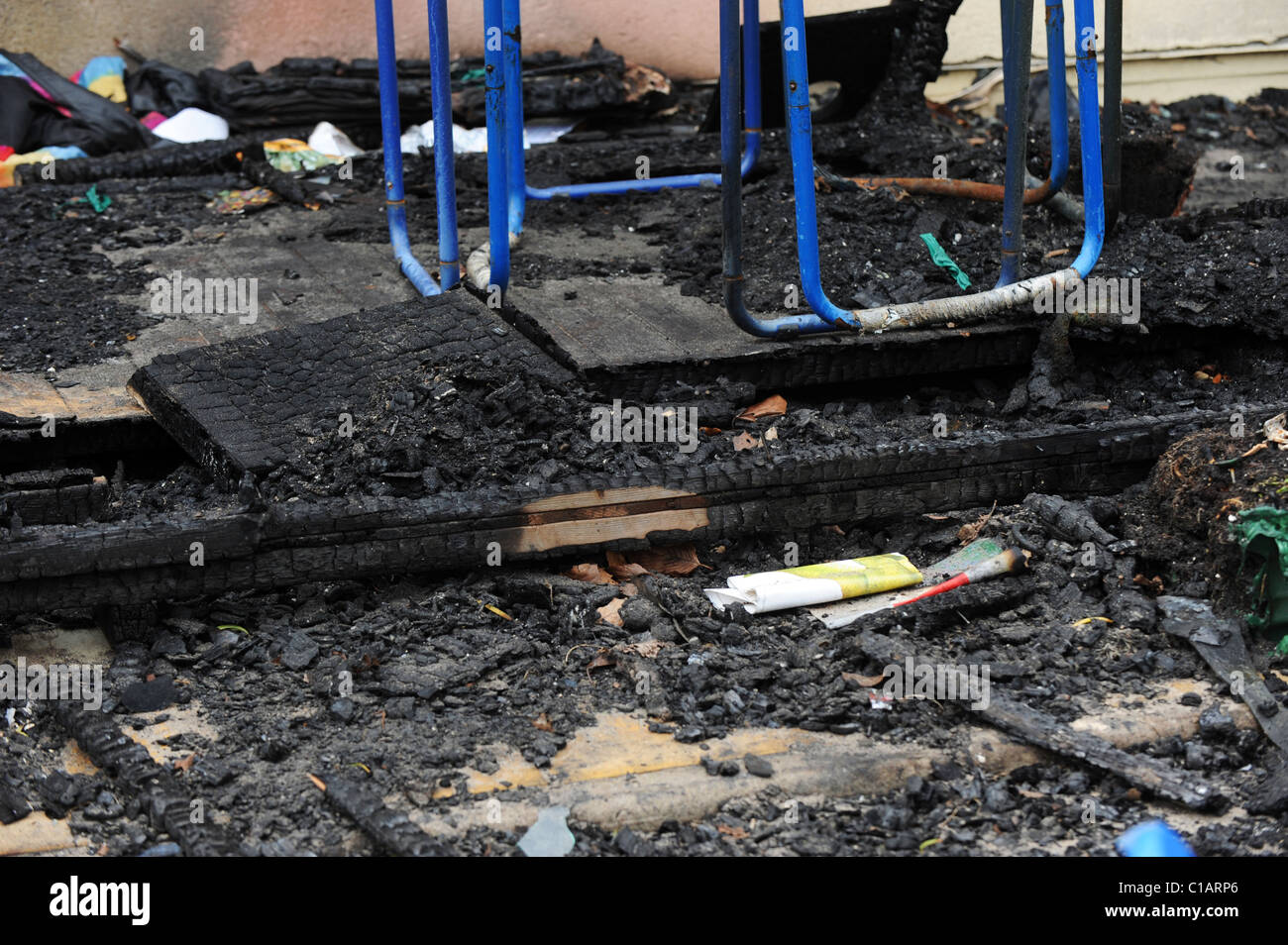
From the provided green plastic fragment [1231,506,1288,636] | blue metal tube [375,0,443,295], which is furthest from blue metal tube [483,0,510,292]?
green plastic fragment [1231,506,1288,636]

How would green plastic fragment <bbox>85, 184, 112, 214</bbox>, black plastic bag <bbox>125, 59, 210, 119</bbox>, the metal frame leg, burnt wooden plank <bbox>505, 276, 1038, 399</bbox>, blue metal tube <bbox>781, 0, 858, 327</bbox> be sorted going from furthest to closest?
1. black plastic bag <bbox>125, 59, 210, 119</bbox>
2. green plastic fragment <bbox>85, 184, 112, 214</bbox>
3. the metal frame leg
4. burnt wooden plank <bbox>505, 276, 1038, 399</bbox>
5. blue metal tube <bbox>781, 0, 858, 327</bbox>

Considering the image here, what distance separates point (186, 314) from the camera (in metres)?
5.13

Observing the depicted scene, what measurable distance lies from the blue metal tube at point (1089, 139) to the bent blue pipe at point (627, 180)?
1338 millimetres

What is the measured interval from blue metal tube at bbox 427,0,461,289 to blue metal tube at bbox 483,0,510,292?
18 cm

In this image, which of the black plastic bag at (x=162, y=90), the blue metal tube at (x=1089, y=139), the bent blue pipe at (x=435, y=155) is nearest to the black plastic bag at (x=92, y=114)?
the black plastic bag at (x=162, y=90)

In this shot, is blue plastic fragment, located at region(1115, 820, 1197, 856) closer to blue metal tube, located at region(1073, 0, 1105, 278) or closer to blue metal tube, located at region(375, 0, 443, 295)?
blue metal tube, located at region(1073, 0, 1105, 278)

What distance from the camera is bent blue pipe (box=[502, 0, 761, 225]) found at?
214 inches

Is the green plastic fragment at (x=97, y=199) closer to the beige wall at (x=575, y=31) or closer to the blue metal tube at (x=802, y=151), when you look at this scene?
the beige wall at (x=575, y=31)

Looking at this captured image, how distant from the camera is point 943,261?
207 inches

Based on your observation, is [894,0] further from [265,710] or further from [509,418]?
[265,710]

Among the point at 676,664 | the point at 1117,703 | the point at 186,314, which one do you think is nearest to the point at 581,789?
the point at 676,664

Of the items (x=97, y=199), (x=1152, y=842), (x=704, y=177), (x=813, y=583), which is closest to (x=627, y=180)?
(x=704, y=177)

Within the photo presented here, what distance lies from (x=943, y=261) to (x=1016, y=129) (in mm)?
741

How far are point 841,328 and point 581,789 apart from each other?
2135 millimetres
